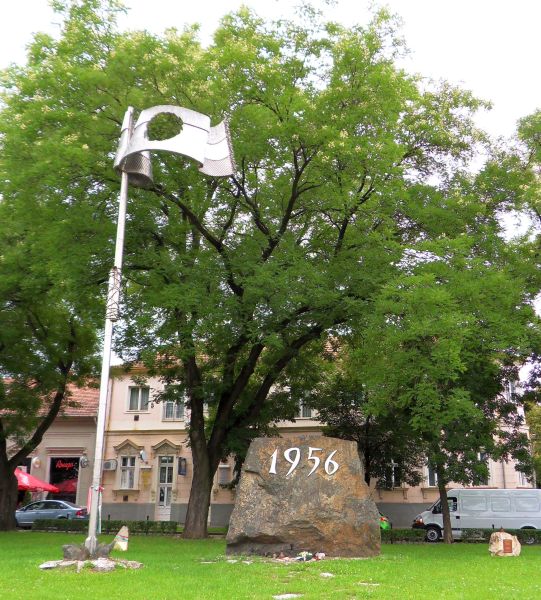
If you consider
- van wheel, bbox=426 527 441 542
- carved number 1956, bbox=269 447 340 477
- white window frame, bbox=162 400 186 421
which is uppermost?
white window frame, bbox=162 400 186 421

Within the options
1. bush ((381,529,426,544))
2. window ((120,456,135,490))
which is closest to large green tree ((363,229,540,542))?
bush ((381,529,426,544))

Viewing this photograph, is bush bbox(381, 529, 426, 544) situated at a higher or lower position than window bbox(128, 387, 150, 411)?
lower

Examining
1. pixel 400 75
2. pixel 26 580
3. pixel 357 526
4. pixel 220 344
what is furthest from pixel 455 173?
pixel 26 580

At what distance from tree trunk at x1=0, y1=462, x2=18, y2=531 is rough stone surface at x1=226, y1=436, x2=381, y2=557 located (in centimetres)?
1511

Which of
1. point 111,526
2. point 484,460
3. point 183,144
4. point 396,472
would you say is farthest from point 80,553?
point 396,472

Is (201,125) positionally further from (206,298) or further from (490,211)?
(490,211)

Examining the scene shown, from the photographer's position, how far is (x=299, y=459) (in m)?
14.9

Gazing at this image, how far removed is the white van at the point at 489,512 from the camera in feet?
95.8

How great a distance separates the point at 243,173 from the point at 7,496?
1660 cm

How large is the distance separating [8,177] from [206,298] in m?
6.04

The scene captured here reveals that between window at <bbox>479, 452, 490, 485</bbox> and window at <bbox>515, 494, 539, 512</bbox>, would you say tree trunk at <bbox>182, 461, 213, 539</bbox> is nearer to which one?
window at <bbox>479, 452, 490, 485</bbox>

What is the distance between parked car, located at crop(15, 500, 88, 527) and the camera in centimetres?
3406

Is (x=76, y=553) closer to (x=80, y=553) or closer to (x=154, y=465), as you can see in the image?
(x=80, y=553)

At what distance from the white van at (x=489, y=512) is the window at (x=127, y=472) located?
1737 cm
